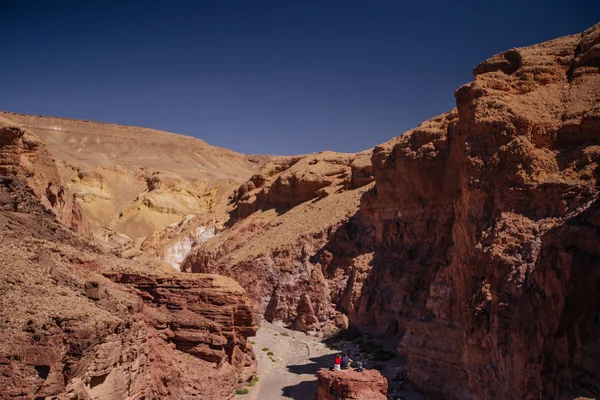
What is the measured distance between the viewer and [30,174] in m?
23.6

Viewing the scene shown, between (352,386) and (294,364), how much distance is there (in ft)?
41.8

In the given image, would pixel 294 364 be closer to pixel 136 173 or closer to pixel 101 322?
pixel 101 322

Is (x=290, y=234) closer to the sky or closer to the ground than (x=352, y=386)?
closer to the sky

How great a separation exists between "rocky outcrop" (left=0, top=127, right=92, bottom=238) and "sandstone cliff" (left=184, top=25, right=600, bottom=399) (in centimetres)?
1443

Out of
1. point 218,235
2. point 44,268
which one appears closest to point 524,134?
point 44,268

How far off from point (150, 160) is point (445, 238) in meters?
92.7

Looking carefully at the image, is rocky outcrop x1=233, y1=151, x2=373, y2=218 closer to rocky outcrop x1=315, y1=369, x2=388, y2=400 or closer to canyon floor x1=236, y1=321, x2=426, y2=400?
canyon floor x1=236, y1=321, x2=426, y2=400

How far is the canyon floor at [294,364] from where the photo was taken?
23.0m

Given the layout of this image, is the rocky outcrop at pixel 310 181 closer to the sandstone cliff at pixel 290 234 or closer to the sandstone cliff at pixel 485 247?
the sandstone cliff at pixel 290 234

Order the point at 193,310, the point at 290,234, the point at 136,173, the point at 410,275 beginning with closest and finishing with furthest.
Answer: the point at 193,310 < the point at 410,275 < the point at 290,234 < the point at 136,173

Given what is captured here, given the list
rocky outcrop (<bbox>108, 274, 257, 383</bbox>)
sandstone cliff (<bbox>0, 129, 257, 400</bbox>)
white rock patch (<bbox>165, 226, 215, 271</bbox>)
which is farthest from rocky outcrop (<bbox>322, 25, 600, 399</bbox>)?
white rock patch (<bbox>165, 226, 215, 271</bbox>)

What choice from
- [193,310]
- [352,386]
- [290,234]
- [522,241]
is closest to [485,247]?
[522,241]

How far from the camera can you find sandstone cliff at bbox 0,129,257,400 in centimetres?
1129

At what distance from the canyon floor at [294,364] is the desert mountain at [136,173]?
14.7 m
